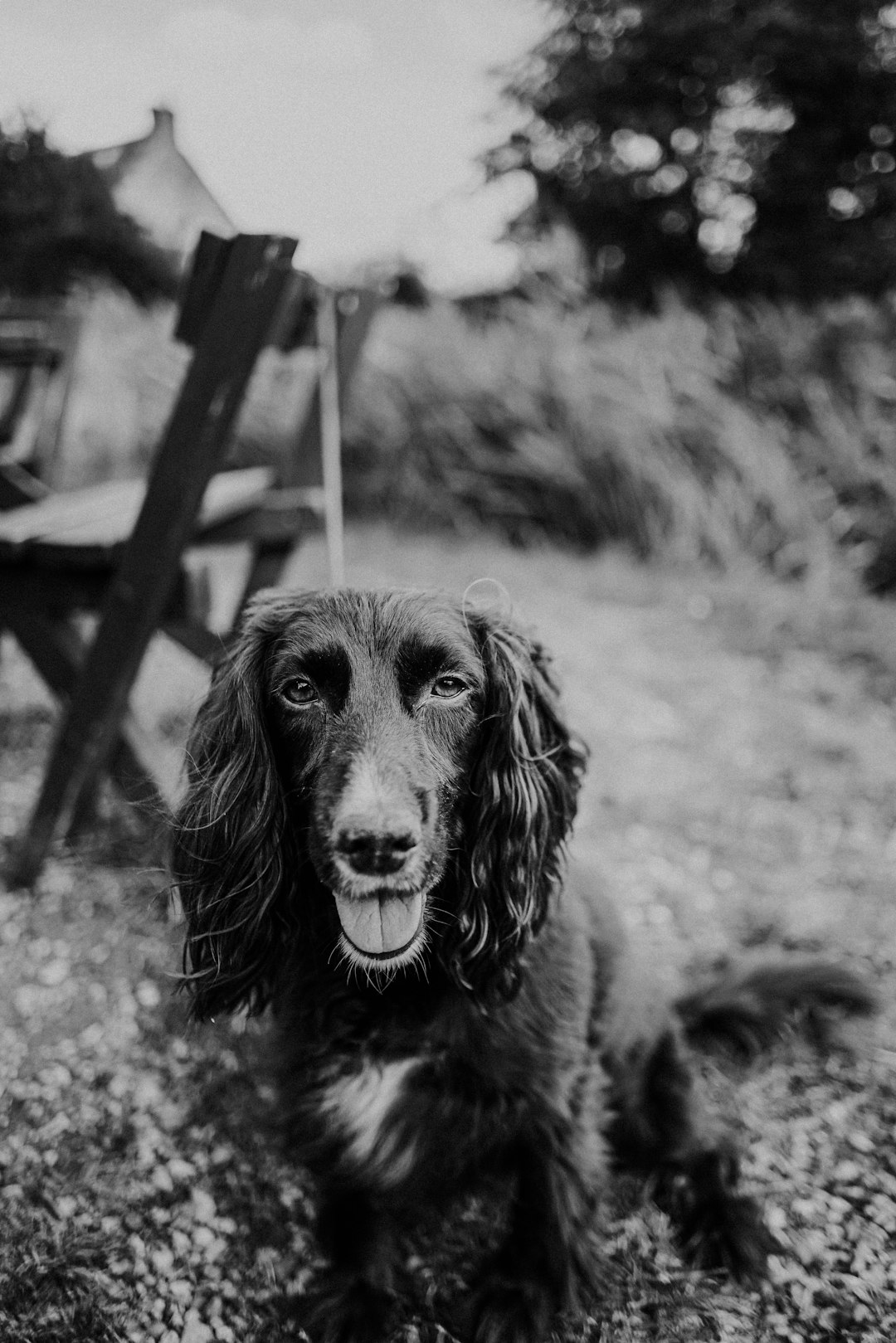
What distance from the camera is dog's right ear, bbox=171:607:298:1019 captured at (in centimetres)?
186

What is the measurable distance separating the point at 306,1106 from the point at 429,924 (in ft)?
1.82

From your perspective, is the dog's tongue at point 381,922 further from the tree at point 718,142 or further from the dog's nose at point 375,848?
the tree at point 718,142

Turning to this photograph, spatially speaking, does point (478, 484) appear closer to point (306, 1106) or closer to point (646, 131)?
point (306, 1106)

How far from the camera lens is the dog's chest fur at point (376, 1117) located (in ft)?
6.38

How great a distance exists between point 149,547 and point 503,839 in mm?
1527

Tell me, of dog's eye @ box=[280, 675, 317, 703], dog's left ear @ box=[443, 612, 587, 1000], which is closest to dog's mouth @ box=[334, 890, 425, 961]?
dog's left ear @ box=[443, 612, 587, 1000]

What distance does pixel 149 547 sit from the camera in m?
2.74

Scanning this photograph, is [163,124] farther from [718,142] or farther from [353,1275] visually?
[718,142]

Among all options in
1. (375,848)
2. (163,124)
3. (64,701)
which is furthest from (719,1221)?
(163,124)

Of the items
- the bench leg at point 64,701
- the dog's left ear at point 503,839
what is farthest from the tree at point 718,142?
the dog's left ear at point 503,839

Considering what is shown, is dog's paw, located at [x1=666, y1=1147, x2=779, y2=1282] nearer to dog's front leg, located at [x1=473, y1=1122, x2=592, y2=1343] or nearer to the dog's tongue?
dog's front leg, located at [x1=473, y1=1122, x2=592, y2=1343]

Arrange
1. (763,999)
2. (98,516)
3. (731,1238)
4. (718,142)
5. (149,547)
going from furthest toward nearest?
(718,142) < (98,516) < (149,547) < (763,999) < (731,1238)

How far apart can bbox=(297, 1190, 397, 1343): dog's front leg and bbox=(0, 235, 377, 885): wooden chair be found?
1.03 meters

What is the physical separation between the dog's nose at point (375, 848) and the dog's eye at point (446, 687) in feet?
1.27
